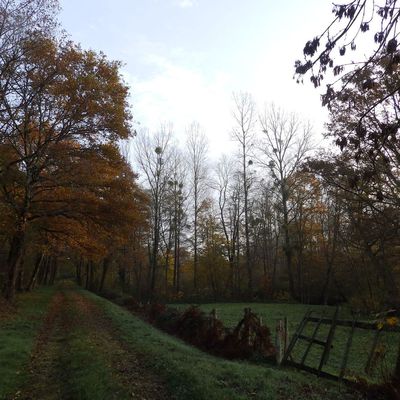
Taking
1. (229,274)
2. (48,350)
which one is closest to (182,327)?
(48,350)

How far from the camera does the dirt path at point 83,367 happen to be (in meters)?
7.15

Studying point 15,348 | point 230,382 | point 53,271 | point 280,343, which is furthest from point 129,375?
point 53,271

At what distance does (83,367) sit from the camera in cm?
858

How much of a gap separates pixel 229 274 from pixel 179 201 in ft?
34.5

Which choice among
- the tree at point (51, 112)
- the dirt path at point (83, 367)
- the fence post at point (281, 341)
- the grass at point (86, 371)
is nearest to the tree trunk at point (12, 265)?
the tree at point (51, 112)

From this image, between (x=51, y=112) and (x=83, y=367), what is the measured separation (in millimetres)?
14519

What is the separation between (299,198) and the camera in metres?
42.6

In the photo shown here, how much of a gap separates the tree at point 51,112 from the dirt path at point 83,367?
25.7 feet

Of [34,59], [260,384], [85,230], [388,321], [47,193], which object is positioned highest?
[34,59]

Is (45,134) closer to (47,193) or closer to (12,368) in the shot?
(47,193)

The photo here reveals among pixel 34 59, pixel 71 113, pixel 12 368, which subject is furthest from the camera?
pixel 71 113

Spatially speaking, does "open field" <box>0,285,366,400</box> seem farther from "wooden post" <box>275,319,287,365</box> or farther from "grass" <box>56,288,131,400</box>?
"wooden post" <box>275,319,287,365</box>

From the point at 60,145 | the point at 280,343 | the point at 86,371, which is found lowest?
the point at 86,371

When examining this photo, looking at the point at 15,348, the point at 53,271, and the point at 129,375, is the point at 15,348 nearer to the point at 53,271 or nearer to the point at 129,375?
the point at 129,375
